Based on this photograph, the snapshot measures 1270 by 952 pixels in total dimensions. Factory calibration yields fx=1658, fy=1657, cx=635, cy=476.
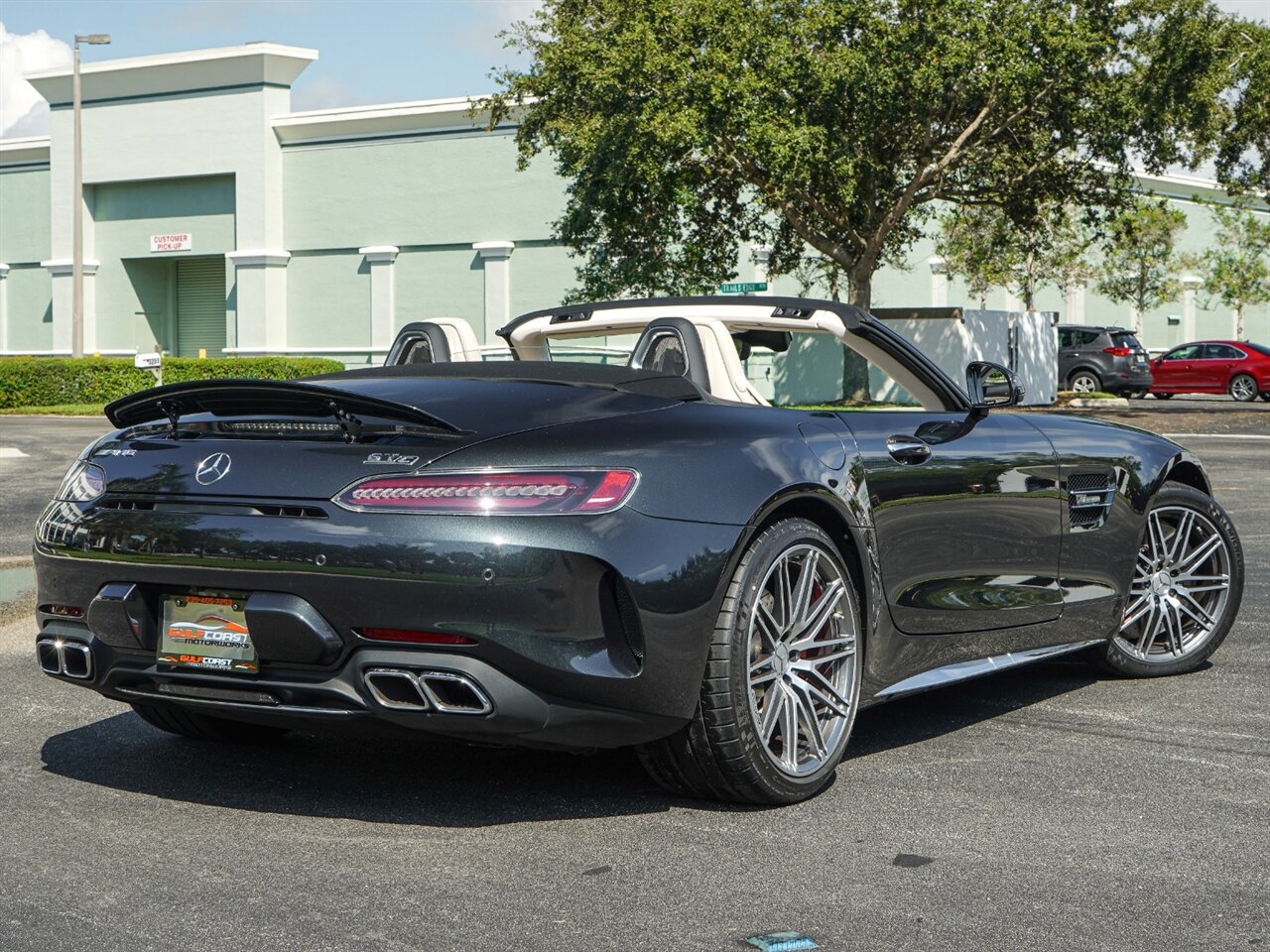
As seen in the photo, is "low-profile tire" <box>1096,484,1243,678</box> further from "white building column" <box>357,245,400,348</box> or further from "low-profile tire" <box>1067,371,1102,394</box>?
"white building column" <box>357,245,400,348</box>

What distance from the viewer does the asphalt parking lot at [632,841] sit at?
11.3 ft

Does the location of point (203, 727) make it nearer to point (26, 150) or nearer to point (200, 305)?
point (200, 305)

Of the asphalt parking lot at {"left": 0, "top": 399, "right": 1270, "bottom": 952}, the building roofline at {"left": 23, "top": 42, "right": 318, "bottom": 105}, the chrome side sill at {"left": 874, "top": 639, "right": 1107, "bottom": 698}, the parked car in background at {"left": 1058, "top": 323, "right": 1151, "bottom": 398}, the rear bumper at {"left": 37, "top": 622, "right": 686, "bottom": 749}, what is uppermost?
the building roofline at {"left": 23, "top": 42, "right": 318, "bottom": 105}

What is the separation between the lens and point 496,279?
1719 inches

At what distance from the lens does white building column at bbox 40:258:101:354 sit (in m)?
49.5

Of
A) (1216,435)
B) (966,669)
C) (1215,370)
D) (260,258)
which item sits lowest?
(966,669)

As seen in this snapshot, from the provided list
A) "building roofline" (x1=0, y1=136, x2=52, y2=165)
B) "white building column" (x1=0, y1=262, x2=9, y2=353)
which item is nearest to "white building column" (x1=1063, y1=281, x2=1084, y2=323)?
"building roofline" (x1=0, y1=136, x2=52, y2=165)

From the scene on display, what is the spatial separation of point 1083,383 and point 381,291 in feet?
61.4

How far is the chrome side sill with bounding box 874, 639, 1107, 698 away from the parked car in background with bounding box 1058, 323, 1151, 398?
3453cm

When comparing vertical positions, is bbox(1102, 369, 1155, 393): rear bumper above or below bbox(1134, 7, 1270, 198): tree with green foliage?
below

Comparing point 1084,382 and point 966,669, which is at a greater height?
point 1084,382

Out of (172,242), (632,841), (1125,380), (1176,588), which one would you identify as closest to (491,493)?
(632,841)

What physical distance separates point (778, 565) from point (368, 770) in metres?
1.40

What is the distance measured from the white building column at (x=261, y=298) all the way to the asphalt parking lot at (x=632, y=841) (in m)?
41.8
